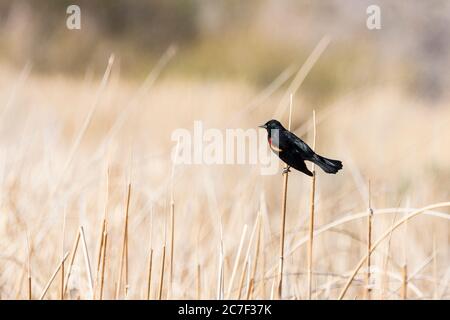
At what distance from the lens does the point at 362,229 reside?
6.04 feet

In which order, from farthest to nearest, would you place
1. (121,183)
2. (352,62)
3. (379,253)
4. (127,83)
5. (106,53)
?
(106,53), (352,62), (127,83), (121,183), (379,253)

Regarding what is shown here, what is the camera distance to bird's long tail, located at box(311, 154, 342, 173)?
924 millimetres

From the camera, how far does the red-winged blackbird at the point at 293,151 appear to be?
0.94m

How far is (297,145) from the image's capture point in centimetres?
99

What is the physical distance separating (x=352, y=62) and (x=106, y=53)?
1501mm

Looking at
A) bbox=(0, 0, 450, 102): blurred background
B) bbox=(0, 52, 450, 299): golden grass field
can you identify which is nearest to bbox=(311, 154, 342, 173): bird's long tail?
bbox=(0, 52, 450, 299): golden grass field

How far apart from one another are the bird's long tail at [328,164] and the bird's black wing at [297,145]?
12 mm

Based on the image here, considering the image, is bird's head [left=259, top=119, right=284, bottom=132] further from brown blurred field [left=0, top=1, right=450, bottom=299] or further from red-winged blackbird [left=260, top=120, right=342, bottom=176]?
brown blurred field [left=0, top=1, right=450, bottom=299]

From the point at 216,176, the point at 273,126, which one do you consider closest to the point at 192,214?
the point at 216,176

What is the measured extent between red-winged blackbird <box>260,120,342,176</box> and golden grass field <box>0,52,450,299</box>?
11 cm

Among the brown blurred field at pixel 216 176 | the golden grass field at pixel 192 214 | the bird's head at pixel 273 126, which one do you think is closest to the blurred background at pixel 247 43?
the brown blurred field at pixel 216 176

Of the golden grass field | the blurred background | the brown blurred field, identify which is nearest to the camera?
the golden grass field
